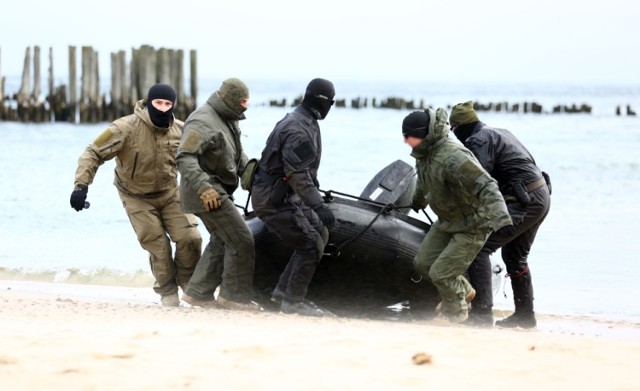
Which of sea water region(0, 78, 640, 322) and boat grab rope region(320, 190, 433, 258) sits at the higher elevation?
boat grab rope region(320, 190, 433, 258)

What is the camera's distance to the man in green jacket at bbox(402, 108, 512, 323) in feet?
23.8

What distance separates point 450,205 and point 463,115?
2.52 feet

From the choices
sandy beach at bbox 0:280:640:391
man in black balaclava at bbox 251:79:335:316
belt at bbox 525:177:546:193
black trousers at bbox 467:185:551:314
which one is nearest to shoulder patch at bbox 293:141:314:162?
man in black balaclava at bbox 251:79:335:316

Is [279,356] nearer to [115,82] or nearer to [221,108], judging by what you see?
[221,108]

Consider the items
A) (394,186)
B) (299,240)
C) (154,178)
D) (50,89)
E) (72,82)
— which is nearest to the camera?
(299,240)

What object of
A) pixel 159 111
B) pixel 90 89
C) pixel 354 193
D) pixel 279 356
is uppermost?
pixel 159 111

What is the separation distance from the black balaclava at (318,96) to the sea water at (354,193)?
203 centimetres

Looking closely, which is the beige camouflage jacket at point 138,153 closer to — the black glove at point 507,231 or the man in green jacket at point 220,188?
the man in green jacket at point 220,188

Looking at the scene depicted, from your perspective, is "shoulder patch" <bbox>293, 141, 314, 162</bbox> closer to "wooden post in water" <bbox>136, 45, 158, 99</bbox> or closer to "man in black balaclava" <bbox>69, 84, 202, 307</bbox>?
"man in black balaclava" <bbox>69, 84, 202, 307</bbox>

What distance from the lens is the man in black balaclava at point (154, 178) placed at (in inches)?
314

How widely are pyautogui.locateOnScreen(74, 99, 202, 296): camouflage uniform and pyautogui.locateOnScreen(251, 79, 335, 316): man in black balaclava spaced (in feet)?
2.65

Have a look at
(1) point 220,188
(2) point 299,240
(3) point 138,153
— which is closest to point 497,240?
(2) point 299,240

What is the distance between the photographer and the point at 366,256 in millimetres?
8031

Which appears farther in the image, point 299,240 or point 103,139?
point 103,139
